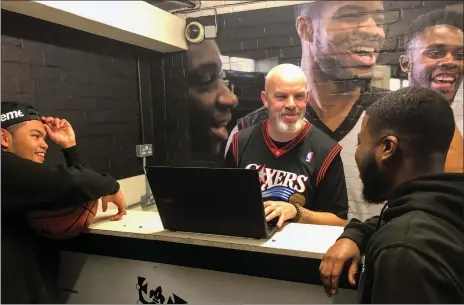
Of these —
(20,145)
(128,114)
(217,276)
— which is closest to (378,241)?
(217,276)

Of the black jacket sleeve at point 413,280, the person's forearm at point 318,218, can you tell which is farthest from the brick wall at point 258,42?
the black jacket sleeve at point 413,280

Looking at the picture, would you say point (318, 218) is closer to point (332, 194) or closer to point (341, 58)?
point (332, 194)

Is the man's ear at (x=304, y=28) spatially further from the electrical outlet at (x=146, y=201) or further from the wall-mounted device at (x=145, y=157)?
the electrical outlet at (x=146, y=201)

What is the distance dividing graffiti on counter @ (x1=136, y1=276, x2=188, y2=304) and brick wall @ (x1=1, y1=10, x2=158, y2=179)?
39.8 inches

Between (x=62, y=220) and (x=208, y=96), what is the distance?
1.83 meters

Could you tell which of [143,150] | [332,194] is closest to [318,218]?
[332,194]

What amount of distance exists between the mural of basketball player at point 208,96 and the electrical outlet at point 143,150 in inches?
14.1

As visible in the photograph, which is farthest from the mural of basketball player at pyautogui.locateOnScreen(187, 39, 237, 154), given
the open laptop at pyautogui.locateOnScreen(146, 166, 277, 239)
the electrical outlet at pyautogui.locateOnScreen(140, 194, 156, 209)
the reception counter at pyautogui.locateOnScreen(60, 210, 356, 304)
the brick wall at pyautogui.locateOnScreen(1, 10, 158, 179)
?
the open laptop at pyautogui.locateOnScreen(146, 166, 277, 239)

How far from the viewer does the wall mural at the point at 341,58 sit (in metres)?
2.30

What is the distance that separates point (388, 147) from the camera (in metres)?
0.87

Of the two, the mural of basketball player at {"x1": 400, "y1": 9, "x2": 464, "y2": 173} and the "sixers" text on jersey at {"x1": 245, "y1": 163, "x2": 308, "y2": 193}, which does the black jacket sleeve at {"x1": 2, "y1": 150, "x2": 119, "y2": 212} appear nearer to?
the "sixers" text on jersey at {"x1": 245, "y1": 163, "x2": 308, "y2": 193}

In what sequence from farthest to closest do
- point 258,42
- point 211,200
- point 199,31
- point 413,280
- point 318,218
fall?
point 199,31
point 258,42
point 318,218
point 211,200
point 413,280

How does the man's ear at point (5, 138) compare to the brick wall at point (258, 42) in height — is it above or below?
below

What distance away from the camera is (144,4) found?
2350mm
